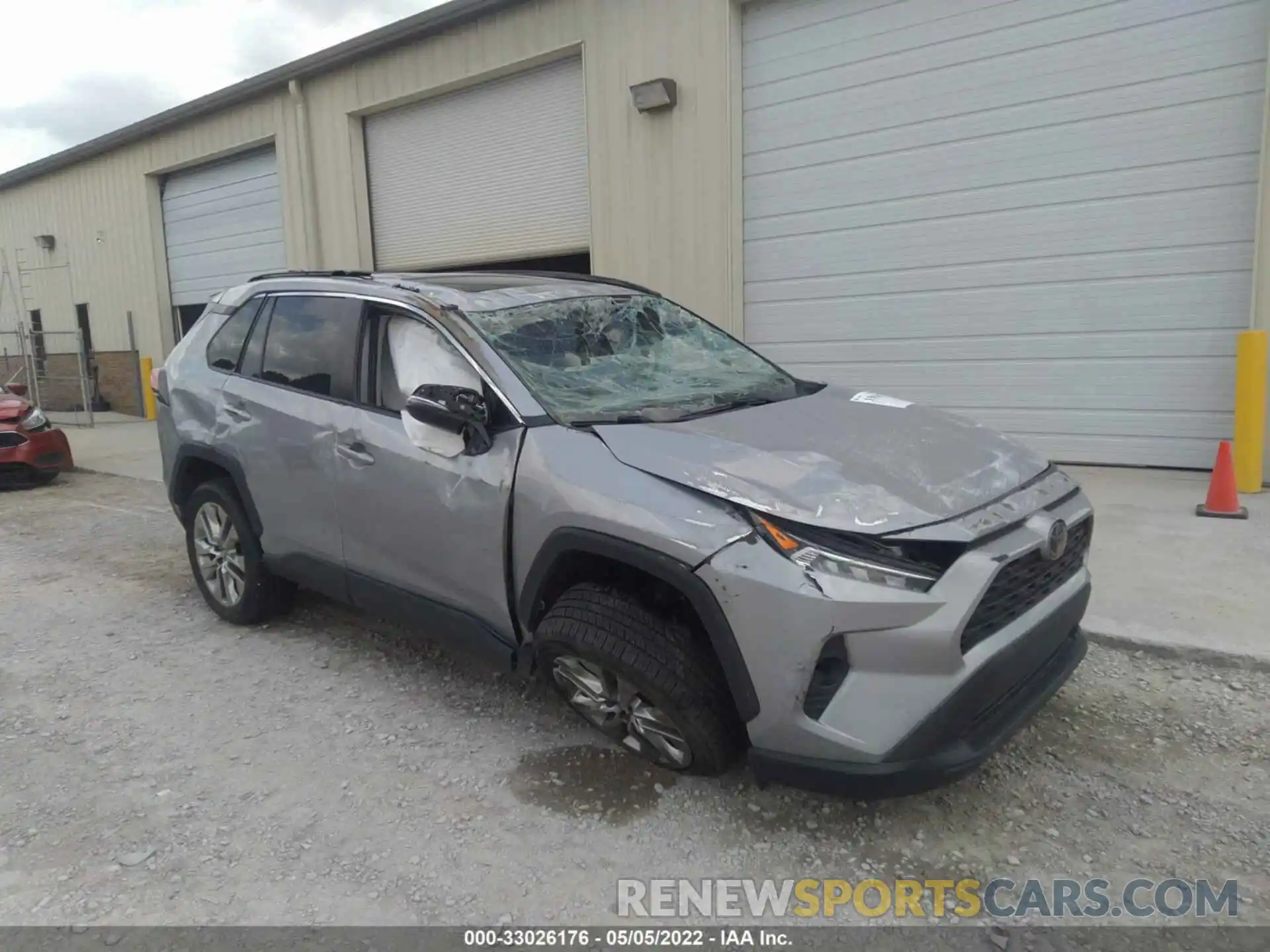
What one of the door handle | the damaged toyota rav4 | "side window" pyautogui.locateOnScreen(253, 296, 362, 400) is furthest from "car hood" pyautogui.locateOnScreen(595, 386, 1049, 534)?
"side window" pyautogui.locateOnScreen(253, 296, 362, 400)

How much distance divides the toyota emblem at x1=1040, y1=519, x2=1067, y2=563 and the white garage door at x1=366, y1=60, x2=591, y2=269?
8.12 meters

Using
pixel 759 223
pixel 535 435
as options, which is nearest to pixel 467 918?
pixel 535 435

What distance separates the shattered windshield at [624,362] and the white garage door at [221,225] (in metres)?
11.4

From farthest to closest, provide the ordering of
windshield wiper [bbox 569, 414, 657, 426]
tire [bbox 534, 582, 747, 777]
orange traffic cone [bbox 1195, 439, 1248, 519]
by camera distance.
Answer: orange traffic cone [bbox 1195, 439, 1248, 519]
windshield wiper [bbox 569, 414, 657, 426]
tire [bbox 534, 582, 747, 777]

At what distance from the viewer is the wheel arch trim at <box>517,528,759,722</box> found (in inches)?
98.2

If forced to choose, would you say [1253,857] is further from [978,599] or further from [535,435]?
[535,435]

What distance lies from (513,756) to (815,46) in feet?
24.3

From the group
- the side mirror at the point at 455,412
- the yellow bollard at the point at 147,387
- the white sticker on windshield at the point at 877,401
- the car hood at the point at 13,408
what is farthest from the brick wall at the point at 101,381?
the white sticker on windshield at the point at 877,401

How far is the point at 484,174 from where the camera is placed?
11047 mm

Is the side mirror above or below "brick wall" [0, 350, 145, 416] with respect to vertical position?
above

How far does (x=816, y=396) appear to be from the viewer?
3680 millimetres

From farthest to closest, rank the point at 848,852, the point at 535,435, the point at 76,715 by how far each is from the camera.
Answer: the point at 76,715, the point at 535,435, the point at 848,852

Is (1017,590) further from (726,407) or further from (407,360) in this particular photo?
(407,360)

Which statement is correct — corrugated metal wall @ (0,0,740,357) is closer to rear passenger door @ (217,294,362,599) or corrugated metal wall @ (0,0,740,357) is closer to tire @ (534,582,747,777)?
rear passenger door @ (217,294,362,599)
